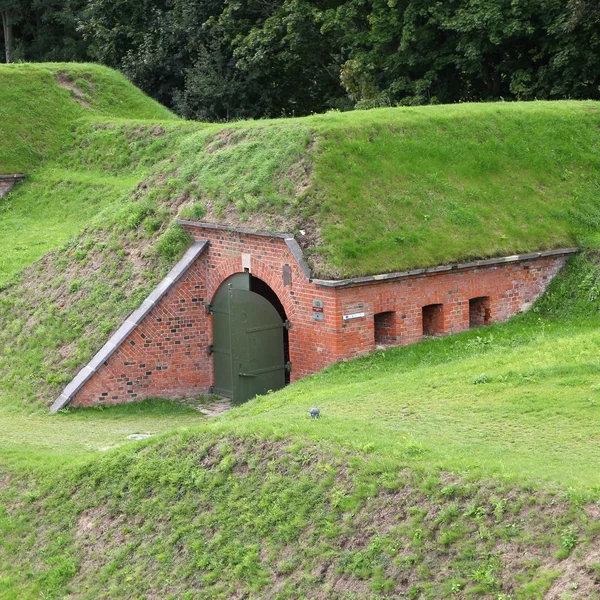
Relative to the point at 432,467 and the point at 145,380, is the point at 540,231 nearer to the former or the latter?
the point at 145,380

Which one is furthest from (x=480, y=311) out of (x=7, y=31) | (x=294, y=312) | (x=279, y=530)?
(x=7, y=31)

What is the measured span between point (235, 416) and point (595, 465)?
613 centimetres

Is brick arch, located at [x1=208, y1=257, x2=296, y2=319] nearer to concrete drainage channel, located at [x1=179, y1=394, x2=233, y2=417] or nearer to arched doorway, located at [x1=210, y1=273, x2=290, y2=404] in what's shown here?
arched doorway, located at [x1=210, y1=273, x2=290, y2=404]

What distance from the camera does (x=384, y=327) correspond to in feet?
56.1

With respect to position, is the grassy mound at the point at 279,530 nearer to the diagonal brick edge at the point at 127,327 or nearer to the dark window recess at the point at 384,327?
the diagonal brick edge at the point at 127,327

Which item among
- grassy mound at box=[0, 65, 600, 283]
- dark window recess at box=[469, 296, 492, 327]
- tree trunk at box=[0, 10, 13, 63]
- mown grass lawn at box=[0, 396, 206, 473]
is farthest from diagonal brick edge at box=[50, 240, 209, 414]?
tree trunk at box=[0, 10, 13, 63]

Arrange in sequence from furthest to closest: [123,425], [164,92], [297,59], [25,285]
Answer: [164,92] → [297,59] → [25,285] → [123,425]

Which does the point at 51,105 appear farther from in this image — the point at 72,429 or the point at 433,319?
the point at 433,319

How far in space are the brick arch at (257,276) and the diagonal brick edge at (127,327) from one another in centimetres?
47

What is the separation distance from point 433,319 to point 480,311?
2.91ft

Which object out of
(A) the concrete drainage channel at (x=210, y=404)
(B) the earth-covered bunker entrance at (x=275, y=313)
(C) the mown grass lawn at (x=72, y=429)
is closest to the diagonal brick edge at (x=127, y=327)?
(B) the earth-covered bunker entrance at (x=275, y=313)

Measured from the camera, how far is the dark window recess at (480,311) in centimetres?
1786

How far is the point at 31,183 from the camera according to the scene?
2747 cm

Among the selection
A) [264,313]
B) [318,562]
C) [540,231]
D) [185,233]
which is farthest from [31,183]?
[318,562]
